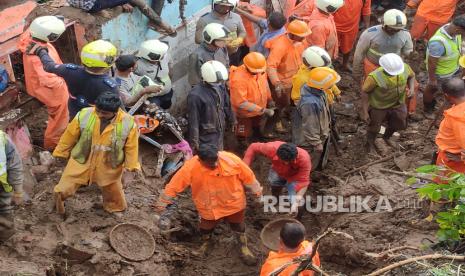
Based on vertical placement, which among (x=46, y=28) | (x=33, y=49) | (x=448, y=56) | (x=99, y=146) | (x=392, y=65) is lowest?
(x=448, y=56)

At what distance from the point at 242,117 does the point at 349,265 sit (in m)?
2.77

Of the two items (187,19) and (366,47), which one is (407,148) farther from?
(187,19)

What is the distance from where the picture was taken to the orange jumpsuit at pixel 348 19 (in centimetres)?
1086

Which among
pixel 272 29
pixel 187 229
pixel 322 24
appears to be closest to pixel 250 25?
pixel 272 29

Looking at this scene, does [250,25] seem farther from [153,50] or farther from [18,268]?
[18,268]

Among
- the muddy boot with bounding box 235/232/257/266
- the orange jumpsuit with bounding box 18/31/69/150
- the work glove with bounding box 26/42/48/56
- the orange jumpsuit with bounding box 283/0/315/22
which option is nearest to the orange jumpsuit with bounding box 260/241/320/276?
the muddy boot with bounding box 235/232/257/266

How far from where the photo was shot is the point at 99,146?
6.55 meters

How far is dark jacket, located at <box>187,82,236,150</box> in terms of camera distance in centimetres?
794

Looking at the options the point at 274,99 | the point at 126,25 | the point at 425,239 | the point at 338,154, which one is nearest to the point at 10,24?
the point at 126,25

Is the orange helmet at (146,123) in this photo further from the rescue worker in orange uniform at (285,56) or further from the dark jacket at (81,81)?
the rescue worker in orange uniform at (285,56)

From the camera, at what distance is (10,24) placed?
793cm

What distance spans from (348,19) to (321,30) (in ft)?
4.89

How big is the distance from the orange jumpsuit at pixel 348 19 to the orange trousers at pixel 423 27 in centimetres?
89

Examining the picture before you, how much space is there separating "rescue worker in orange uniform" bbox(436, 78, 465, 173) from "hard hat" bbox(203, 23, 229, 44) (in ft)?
9.86
